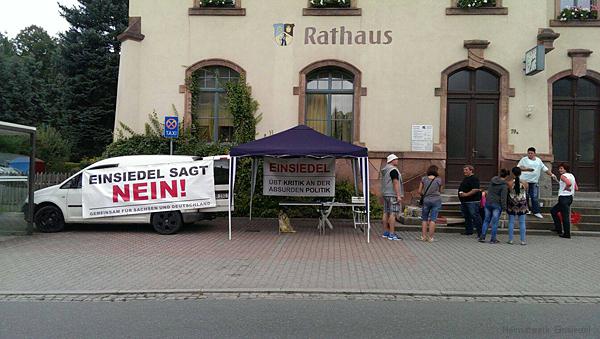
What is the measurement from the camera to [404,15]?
15.2 meters

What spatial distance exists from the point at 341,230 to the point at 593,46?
941 centimetres

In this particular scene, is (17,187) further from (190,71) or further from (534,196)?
(534,196)

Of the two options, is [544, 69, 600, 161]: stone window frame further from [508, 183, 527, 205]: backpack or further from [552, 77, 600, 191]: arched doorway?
[508, 183, 527, 205]: backpack

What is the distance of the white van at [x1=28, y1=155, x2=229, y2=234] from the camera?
11789 mm

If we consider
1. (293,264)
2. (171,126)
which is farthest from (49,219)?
(293,264)

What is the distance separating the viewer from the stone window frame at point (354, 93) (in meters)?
15.2

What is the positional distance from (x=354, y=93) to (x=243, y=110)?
3.45 metres

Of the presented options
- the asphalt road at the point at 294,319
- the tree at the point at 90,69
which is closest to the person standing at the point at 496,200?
the asphalt road at the point at 294,319

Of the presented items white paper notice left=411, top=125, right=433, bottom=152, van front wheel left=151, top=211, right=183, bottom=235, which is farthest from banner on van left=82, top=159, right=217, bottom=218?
white paper notice left=411, top=125, right=433, bottom=152

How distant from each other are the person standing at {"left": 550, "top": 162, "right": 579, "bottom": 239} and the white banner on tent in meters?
5.45

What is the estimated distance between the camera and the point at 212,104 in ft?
52.5

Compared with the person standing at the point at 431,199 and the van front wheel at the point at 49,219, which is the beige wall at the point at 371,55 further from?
the van front wheel at the point at 49,219

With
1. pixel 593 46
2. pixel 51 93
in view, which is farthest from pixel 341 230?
pixel 51 93

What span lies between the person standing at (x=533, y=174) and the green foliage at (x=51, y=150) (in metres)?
18.7
